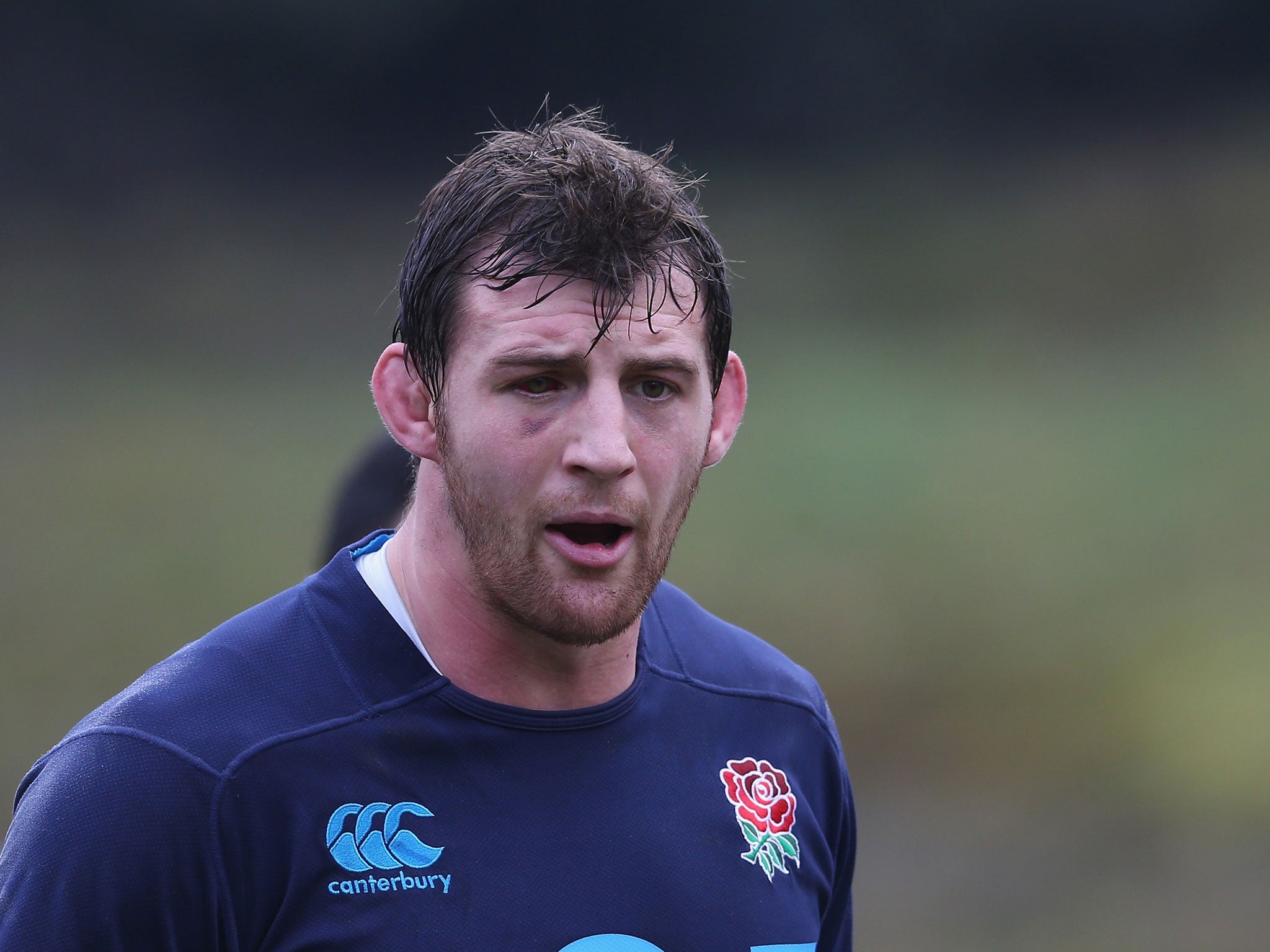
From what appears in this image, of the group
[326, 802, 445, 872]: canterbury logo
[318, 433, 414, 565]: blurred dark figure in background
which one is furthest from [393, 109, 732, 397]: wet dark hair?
[318, 433, 414, 565]: blurred dark figure in background

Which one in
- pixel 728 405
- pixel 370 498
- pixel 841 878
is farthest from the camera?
pixel 370 498

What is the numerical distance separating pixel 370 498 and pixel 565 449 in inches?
56.5

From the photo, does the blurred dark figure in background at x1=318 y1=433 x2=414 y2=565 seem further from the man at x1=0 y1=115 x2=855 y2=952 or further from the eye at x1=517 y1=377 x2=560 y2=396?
the eye at x1=517 y1=377 x2=560 y2=396

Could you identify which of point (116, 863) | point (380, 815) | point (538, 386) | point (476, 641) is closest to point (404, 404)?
point (538, 386)

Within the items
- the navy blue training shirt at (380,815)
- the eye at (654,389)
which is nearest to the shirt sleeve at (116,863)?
the navy blue training shirt at (380,815)

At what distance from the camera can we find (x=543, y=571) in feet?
5.57

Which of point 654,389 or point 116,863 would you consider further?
point 654,389

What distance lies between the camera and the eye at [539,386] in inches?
65.8

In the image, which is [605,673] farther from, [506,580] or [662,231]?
[662,231]

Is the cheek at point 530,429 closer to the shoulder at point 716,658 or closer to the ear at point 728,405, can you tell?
the ear at point 728,405

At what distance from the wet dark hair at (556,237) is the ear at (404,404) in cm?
2

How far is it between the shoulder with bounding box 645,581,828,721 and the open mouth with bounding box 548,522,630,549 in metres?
0.30

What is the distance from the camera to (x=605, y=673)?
6.08 ft

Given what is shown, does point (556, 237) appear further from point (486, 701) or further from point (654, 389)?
point (486, 701)
